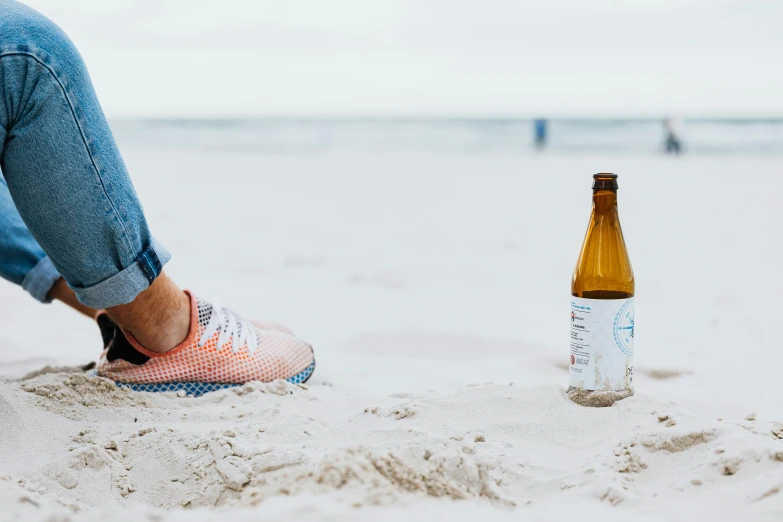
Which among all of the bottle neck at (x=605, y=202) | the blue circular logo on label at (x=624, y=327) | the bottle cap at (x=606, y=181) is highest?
the bottle cap at (x=606, y=181)

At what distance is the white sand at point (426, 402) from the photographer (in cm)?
111

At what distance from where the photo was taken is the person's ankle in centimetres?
157

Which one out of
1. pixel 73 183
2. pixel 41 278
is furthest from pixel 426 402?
pixel 41 278

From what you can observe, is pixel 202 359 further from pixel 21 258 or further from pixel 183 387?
pixel 21 258

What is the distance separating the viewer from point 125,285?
143cm

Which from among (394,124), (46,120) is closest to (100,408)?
(46,120)

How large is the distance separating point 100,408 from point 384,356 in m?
0.88

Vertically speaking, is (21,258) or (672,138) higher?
(21,258)

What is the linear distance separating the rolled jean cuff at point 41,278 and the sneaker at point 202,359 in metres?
0.19

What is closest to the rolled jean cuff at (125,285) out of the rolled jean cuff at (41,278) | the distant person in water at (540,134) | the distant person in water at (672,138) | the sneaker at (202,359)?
the sneaker at (202,359)

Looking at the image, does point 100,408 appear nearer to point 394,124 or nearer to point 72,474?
point 72,474

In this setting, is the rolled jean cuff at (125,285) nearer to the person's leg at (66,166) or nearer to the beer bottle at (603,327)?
the person's leg at (66,166)

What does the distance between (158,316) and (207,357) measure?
0.51 feet

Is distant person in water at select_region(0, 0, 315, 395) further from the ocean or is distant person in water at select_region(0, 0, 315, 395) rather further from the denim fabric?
the ocean
